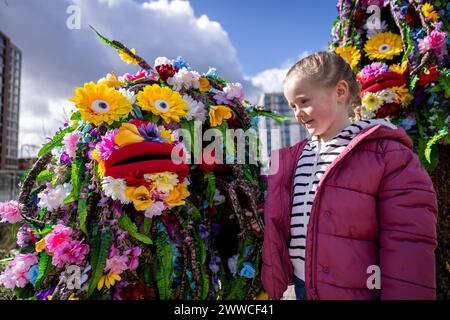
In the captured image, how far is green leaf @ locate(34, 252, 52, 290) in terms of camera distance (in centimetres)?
121

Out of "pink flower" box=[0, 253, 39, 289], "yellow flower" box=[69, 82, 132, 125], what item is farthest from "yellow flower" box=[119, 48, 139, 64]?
"pink flower" box=[0, 253, 39, 289]

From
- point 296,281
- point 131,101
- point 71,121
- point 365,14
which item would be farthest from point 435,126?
point 71,121

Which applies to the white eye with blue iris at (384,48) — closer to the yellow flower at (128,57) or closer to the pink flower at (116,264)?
the yellow flower at (128,57)

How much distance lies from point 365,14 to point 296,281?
2228 mm

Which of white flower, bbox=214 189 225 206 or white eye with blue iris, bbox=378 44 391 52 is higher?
white eye with blue iris, bbox=378 44 391 52

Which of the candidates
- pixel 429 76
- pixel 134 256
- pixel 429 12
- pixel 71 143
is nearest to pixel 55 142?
pixel 71 143

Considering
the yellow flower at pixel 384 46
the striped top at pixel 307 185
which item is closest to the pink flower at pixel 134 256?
the striped top at pixel 307 185

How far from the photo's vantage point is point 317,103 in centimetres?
138

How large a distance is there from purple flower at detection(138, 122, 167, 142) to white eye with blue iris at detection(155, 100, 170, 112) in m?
0.08

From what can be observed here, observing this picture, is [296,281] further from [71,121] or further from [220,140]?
[71,121]

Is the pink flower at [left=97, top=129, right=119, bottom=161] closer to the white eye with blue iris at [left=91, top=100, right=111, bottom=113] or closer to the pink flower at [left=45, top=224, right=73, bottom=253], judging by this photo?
the white eye with blue iris at [left=91, top=100, right=111, bottom=113]

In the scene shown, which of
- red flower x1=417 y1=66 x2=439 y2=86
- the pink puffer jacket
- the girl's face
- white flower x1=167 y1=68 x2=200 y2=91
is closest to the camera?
the pink puffer jacket

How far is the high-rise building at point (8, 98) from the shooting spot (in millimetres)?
45341

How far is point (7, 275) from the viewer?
49.9 inches
